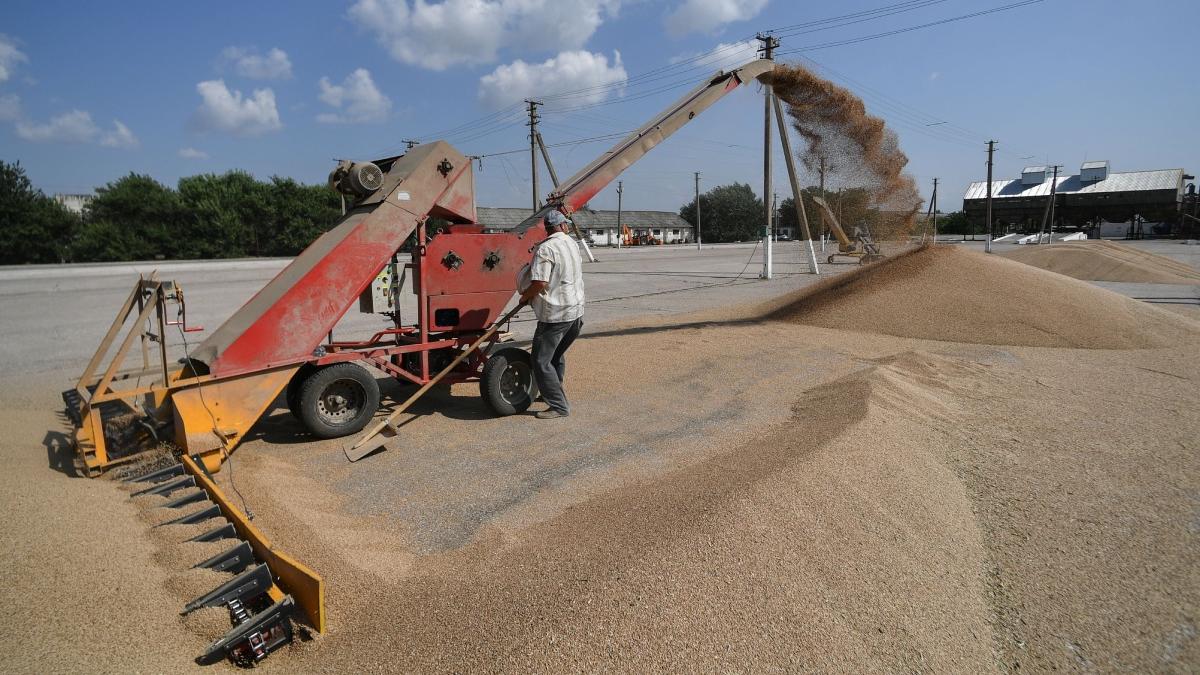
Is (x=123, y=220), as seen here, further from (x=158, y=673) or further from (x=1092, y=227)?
(x=1092, y=227)

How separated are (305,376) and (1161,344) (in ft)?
35.6

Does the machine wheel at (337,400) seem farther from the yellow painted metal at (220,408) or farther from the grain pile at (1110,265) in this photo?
the grain pile at (1110,265)

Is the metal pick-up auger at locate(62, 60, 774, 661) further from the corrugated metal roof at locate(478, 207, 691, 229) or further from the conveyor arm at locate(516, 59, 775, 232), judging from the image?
the corrugated metal roof at locate(478, 207, 691, 229)

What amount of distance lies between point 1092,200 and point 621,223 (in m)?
44.7

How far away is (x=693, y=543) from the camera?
3.40 metres

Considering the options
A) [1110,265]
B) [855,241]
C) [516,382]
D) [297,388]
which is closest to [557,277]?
[516,382]

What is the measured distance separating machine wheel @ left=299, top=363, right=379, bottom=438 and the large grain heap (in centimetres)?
735

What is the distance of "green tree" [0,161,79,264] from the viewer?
132 ft

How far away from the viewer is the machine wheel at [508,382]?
6.05 meters

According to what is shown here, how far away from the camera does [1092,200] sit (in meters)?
56.6

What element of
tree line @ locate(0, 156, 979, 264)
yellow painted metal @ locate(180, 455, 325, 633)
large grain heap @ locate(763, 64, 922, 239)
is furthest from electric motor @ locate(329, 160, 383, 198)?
tree line @ locate(0, 156, 979, 264)

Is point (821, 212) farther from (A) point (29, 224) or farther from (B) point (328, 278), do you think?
(A) point (29, 224)

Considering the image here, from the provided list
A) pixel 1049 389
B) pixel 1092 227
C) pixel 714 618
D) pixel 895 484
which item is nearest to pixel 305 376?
pixel 714 618

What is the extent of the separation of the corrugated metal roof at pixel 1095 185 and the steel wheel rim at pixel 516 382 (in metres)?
57.5
